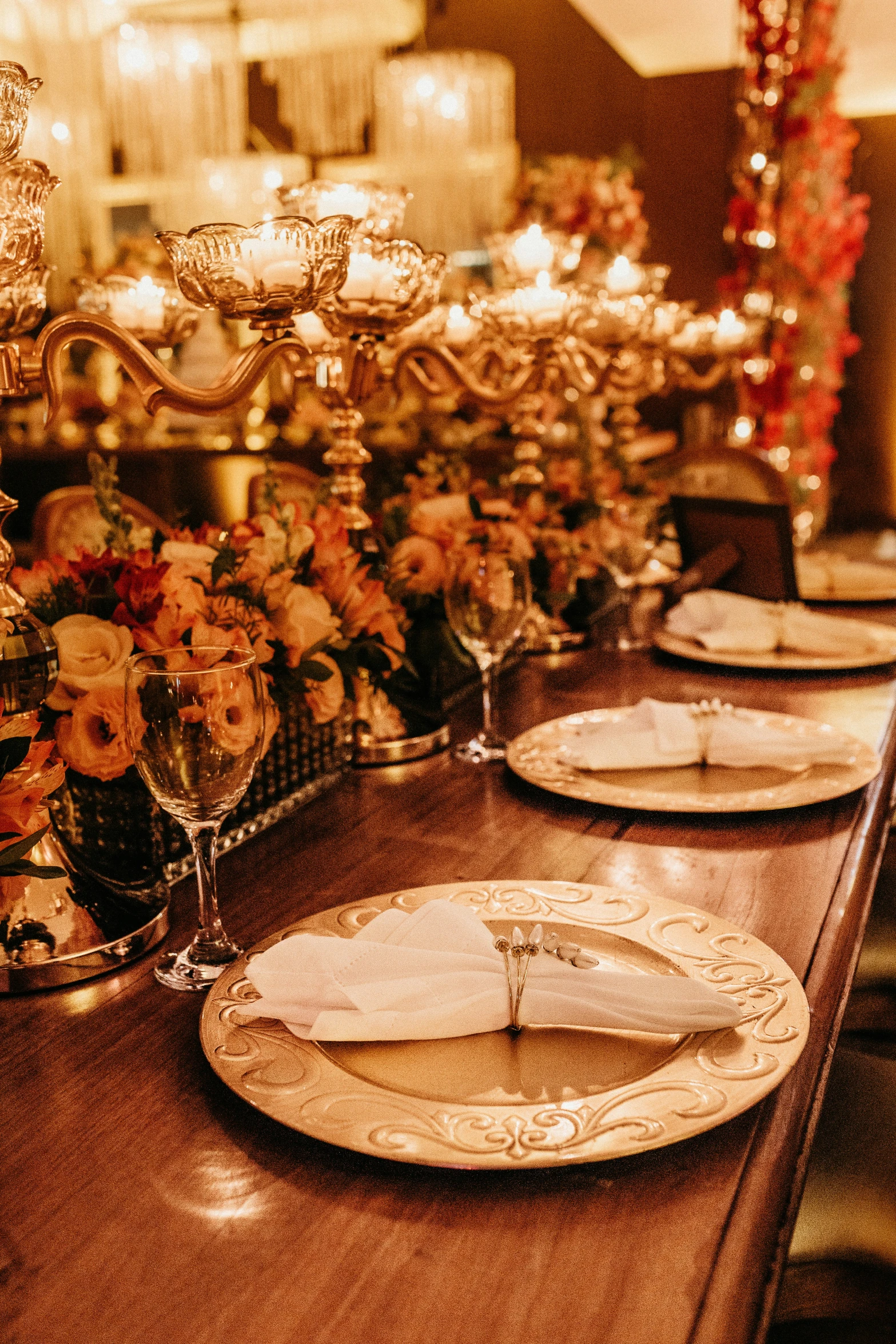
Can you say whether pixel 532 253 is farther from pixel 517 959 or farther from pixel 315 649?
pixel 517 959

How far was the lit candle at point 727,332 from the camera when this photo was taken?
290cm

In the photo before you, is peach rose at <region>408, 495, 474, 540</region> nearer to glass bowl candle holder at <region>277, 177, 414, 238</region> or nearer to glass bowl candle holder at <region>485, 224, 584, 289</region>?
glass bowl candle holder at <region>277, 177, 414, 238</region>

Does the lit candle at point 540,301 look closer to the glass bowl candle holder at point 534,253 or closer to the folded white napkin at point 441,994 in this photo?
the glass bowl candle holder at point 534,253

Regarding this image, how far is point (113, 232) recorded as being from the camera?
7523 mm

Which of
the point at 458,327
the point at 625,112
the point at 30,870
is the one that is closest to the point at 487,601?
the point at 30,870

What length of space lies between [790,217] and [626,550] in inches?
136

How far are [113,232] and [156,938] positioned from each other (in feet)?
24.4

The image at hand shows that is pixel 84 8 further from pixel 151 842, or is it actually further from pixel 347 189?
pixel 151 842

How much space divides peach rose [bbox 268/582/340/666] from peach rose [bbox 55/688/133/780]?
20cm

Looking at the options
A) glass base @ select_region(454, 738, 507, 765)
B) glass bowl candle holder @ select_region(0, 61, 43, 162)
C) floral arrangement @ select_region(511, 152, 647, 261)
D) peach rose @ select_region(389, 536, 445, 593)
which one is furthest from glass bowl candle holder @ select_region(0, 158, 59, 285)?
floral arrangement @ select_region(511, 152, 647, 261)

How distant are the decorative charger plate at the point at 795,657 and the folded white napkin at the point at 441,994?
99 centimetres

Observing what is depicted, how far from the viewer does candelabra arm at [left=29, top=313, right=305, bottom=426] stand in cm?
97

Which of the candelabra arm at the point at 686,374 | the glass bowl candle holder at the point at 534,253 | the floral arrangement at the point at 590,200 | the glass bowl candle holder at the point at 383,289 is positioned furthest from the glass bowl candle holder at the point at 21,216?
the floral arrangement at the point at 590,200

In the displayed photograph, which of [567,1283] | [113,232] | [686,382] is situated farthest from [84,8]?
[567,1283]
